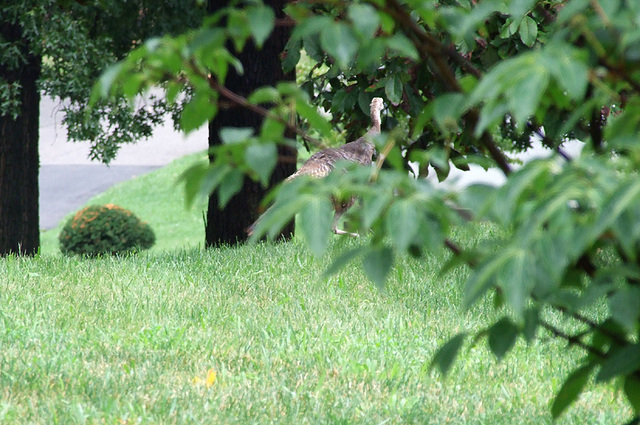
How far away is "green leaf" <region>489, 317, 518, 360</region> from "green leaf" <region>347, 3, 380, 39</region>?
0.75m

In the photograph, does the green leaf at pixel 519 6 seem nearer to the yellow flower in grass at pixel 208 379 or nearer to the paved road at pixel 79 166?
the yellow flower in grass at pixel 208 379

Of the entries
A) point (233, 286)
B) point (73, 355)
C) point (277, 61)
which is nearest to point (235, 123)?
point (277, 61)

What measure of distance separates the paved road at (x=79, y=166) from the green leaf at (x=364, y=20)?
21077mm

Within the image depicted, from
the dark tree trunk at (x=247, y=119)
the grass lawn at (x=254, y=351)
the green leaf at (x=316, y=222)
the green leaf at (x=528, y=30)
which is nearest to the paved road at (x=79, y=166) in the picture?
the dark tree trunk at (x=247, y=119)

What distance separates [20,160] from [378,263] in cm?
924

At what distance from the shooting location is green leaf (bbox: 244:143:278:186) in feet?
4.85

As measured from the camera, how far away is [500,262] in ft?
4.45

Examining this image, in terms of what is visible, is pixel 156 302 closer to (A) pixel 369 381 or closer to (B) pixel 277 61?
(A) pixel 369 381

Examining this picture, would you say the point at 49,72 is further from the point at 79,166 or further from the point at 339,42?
the point at 79,166

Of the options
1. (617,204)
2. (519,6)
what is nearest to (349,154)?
(519,6)

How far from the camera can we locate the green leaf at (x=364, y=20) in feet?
Result: 4.89

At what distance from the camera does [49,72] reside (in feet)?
31.0

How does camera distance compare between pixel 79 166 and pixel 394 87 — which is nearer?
pixel 394 87

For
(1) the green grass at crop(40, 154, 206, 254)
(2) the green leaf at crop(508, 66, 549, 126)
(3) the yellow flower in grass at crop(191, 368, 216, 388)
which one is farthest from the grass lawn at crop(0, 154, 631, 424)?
(1) the green grass at crop(40, 154, 206, 254)
